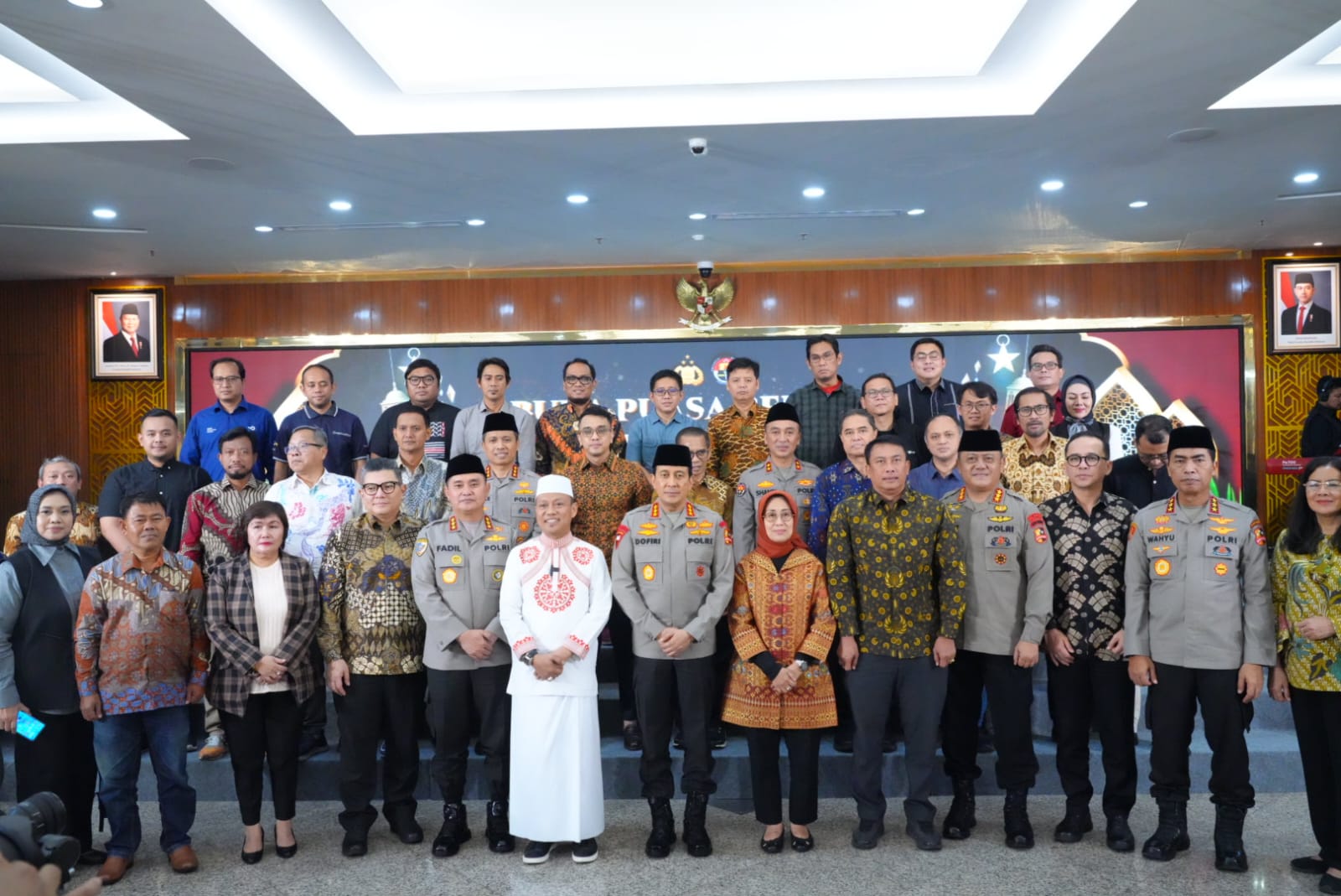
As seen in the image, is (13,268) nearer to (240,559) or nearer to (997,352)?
(240,559)

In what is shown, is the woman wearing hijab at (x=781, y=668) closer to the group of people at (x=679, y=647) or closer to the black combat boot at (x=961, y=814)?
the group of people at (x=679, y=647)

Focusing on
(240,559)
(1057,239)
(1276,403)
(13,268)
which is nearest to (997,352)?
(1057,239)

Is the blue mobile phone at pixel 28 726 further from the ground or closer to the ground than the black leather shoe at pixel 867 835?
further from the ground

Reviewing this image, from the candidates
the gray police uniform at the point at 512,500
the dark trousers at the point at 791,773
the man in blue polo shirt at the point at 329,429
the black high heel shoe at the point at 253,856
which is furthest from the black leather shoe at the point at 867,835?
the man in blue polo shirt at the point at 329,429

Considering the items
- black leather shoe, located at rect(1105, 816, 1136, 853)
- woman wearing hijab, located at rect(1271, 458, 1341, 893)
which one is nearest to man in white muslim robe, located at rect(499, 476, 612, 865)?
black leather shoe, located at rect(1105, 816, 1136, 853)

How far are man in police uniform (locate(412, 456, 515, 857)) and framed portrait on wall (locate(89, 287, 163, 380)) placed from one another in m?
7.03

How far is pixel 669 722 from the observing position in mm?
4141

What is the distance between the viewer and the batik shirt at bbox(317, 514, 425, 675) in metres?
4.14

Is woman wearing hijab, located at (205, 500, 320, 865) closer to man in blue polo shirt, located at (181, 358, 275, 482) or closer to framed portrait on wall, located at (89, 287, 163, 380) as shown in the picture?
man in blue polo shirt, located at (181, 358, 275, 482)

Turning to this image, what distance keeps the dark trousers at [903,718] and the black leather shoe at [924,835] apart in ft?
0.09

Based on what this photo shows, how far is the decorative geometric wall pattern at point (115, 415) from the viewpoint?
9.77 metres

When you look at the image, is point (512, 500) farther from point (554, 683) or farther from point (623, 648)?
point (554, 683)

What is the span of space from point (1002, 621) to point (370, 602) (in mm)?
2701

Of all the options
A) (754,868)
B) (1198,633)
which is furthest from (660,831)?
(1198,633)
